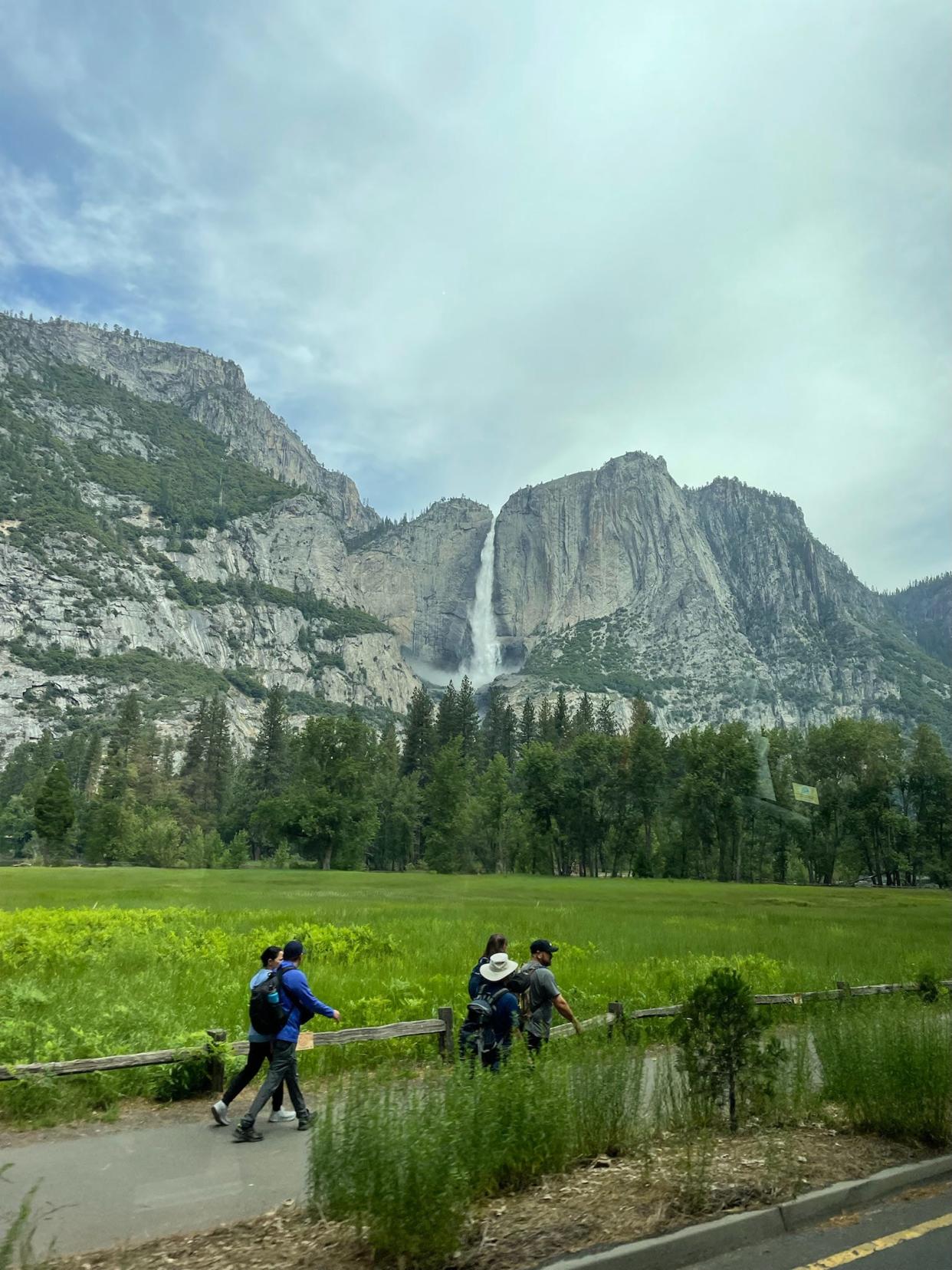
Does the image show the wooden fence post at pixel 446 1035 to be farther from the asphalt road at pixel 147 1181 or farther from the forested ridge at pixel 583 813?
the forested ridge at pixel 583 813

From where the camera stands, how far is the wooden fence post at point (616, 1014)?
12383mm

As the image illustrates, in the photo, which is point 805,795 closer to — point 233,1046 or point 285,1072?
point 233,1046

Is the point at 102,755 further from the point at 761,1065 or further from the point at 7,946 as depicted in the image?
the point at 761,1065

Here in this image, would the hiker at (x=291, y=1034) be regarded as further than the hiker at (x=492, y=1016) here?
No

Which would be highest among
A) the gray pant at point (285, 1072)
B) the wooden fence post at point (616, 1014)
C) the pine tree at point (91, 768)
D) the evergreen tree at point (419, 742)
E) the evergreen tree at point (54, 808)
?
the evergreen tree at point (419, 742)

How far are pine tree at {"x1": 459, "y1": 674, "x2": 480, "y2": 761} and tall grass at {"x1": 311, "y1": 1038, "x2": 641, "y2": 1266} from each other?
126 meters

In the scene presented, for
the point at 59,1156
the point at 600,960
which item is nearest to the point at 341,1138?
the point at 59,1156

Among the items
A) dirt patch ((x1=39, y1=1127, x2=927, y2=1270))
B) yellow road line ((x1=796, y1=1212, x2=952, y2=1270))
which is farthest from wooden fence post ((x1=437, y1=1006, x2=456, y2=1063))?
yellow road line ((x1=796, y1=1212, x2=952, y2=1270))

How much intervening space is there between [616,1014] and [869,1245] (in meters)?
6.26

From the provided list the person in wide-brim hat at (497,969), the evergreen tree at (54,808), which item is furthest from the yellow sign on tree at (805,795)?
the evergreen tree at (54,808)

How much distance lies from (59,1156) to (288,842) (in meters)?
92.9

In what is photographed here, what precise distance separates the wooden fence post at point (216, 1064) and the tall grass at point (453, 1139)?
10.8ft

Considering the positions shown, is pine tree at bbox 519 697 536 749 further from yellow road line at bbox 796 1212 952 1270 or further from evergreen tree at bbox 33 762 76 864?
yellow road line at bbox 796 1212 952 1270

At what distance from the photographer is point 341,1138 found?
21.2 feet
